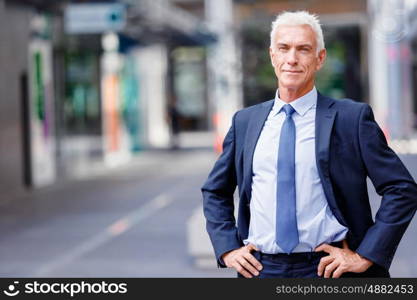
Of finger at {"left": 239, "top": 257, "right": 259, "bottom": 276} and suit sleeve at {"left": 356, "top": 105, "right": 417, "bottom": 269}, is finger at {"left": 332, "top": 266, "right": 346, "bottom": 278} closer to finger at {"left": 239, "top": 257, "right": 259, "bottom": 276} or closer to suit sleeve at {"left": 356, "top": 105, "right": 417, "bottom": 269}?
suit sleeve at {"left": 356, "top": 105, "right": 417, "bottom": 269}

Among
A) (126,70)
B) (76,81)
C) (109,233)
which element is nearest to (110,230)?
(109,233)

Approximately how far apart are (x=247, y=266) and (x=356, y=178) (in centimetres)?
45

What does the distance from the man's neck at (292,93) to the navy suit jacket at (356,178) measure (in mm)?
57

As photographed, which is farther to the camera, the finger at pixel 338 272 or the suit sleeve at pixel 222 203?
the suit sleeve at pixel 222 203

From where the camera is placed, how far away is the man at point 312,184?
3178mm

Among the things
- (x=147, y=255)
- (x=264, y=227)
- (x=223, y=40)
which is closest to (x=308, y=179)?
(x=264, y=227)

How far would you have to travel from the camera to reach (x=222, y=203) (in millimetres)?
3406

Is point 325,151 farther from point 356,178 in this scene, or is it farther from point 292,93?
point 292,93

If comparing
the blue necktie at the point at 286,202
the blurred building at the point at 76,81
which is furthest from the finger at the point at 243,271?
the blurred building at the point at 76,81

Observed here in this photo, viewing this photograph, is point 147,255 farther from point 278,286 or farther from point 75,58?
point 75,58

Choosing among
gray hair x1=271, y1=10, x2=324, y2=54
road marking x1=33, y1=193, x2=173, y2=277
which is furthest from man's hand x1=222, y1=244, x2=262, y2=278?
road marking x1=33, y1=193, x2=173, y2=277

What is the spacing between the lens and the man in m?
3.18

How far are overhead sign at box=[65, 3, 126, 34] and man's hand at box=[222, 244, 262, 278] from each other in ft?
59.1

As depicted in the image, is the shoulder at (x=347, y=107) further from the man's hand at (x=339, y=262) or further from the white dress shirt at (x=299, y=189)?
the man's hand at (x=339, y=262)
